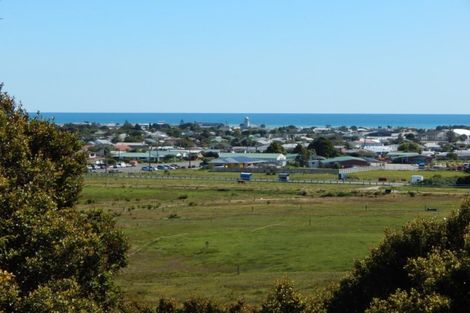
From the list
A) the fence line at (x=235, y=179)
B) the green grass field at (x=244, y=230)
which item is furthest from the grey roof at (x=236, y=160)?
the green grass field at (x=244, y=230)

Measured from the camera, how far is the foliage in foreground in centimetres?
1437

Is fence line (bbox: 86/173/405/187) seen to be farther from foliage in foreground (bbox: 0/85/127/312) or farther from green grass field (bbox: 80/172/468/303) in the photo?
A: foliage in foreground (bbox: 0/85/127/312)

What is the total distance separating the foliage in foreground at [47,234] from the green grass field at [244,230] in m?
8.05

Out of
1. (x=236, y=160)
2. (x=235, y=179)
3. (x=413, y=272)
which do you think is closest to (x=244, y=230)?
(x=413, y=272)

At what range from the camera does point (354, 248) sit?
125 ft

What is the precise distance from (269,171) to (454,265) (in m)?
87.9

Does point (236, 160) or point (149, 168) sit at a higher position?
point (236, 160)

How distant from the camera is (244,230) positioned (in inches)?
1854

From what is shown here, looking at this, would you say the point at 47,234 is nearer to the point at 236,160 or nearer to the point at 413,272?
the point at 413,272

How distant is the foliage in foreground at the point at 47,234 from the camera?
14367mm

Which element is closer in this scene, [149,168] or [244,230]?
[244,230]

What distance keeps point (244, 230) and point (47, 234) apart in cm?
3273

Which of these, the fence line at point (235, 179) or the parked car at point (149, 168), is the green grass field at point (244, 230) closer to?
the fence line at point (235, 179)

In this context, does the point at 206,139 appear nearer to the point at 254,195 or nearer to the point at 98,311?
the point at 254,195
